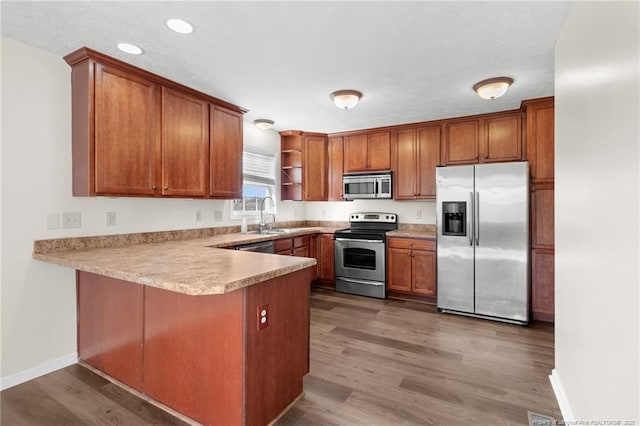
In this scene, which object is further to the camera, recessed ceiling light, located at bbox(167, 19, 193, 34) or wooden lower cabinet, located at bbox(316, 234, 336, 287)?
→ wooden lower cabinet, located at bbox(316, 234, 336, 287)

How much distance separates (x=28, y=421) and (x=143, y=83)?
2505 millimetres

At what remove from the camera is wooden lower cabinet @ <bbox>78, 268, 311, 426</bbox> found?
5.36ft

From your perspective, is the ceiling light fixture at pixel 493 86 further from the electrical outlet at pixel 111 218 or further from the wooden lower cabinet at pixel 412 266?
the electrical outlet at pixel 111 218

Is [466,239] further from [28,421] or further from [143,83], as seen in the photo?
[28,421]

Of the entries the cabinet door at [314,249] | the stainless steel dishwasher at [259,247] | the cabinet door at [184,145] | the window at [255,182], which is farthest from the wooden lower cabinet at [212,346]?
the cabinet door at [314,249]

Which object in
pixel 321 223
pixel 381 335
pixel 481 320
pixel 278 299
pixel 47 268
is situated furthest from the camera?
pixel 321 223

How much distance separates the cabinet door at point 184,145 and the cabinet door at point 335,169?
89.8 inches

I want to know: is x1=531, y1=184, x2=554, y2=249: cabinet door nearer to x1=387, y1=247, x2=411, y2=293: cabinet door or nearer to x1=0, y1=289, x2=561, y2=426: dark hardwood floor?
x1=0, y1=289, x2=561, y2=426: dark hardwood floor

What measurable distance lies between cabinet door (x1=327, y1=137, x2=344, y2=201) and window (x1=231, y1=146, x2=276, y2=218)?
914 millimetres

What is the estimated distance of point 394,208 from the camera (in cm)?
493

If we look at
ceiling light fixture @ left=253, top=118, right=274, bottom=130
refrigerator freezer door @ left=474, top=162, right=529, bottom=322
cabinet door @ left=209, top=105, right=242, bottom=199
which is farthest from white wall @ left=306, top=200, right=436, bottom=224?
cabinet door @ left=209, top=105, right=242, bottom=199

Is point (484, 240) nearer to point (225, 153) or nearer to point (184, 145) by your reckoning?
point (225, 153)

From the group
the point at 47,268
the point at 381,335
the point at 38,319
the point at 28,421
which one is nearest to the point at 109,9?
the point at 47,268

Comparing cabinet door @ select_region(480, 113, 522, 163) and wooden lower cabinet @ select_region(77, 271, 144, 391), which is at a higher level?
cabinet door @ select_region(480, 113, 522, 163)
